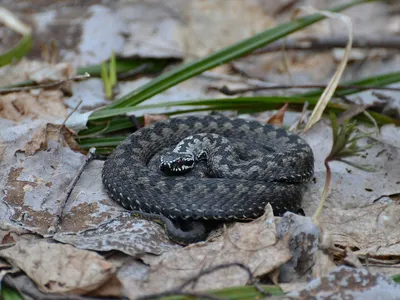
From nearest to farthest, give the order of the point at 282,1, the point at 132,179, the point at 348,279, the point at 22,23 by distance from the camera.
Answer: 1. the point at 348,279
2. the point at 132,179
3. the point at 22,23
4. the point at 282,1

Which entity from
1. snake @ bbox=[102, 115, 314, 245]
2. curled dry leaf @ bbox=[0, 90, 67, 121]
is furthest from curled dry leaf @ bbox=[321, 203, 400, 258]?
curled dry leaf @ bbox=[0, 90, 67, 121]

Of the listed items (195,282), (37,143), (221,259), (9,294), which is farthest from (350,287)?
(37,143)

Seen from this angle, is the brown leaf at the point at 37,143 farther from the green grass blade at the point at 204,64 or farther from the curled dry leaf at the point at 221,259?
the curled dry leaf at the point at 221,259

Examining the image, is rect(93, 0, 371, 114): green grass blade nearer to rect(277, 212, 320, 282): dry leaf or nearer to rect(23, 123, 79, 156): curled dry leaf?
rect(23, 123, 79, 156): curled dry leaf

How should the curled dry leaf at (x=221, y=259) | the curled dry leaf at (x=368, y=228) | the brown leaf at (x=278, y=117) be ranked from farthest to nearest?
1. the brown leaf at (x=278, y=117)
2. the curled dry leaf at (x=368, y=228)
3. the curled dry leaf at (x=221, y=259)

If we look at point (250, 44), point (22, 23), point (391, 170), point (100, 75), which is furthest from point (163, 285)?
point (22, 23)

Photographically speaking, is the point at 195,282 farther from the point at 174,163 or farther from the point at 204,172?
the point at 204,172

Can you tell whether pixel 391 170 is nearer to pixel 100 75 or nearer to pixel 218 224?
pixel 218 224

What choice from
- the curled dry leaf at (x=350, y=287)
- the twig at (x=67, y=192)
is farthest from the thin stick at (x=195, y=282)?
the twig at (x=67, y=192)
